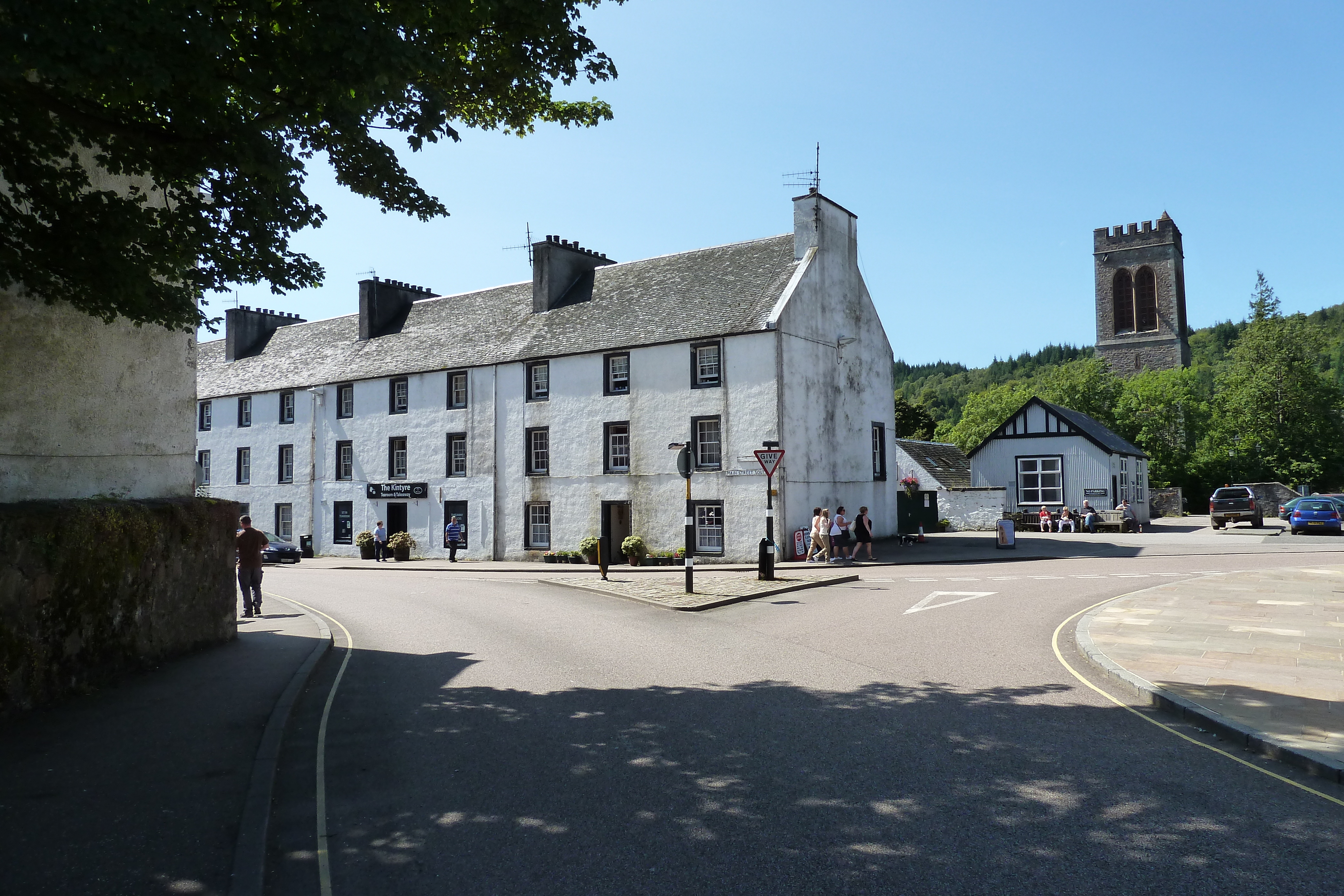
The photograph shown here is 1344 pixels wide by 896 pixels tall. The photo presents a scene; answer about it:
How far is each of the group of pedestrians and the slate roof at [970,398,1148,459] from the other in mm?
19562

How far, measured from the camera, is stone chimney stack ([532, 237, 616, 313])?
35312 mm

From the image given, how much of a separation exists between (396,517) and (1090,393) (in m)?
60.1

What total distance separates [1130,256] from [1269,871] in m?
98.7

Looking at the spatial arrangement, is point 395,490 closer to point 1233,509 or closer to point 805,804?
point 805,804

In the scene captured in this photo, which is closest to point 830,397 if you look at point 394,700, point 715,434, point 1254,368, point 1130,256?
point 715,434

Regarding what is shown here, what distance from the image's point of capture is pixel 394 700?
9.24 meters

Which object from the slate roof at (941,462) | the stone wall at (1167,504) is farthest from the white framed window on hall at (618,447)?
the stone wall at (1167,504)

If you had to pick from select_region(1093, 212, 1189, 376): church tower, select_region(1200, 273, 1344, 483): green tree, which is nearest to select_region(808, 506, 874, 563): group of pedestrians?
select_region(1200, 273, 1344, 483): green tree

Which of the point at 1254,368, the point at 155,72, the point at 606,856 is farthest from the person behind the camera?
the point at 1254,368

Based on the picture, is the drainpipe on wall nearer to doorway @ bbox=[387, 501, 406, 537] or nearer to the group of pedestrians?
doorway @ bbox=[387, 501, 406, 537]

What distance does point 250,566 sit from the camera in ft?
55.0

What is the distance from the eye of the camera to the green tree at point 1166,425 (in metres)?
67.1

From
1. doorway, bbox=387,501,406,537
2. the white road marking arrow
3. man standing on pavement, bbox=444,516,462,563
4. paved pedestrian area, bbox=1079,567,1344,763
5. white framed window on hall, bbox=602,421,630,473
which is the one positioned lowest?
the white road marking arrow

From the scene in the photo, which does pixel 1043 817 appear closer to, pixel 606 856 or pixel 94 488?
pixel 606 856
